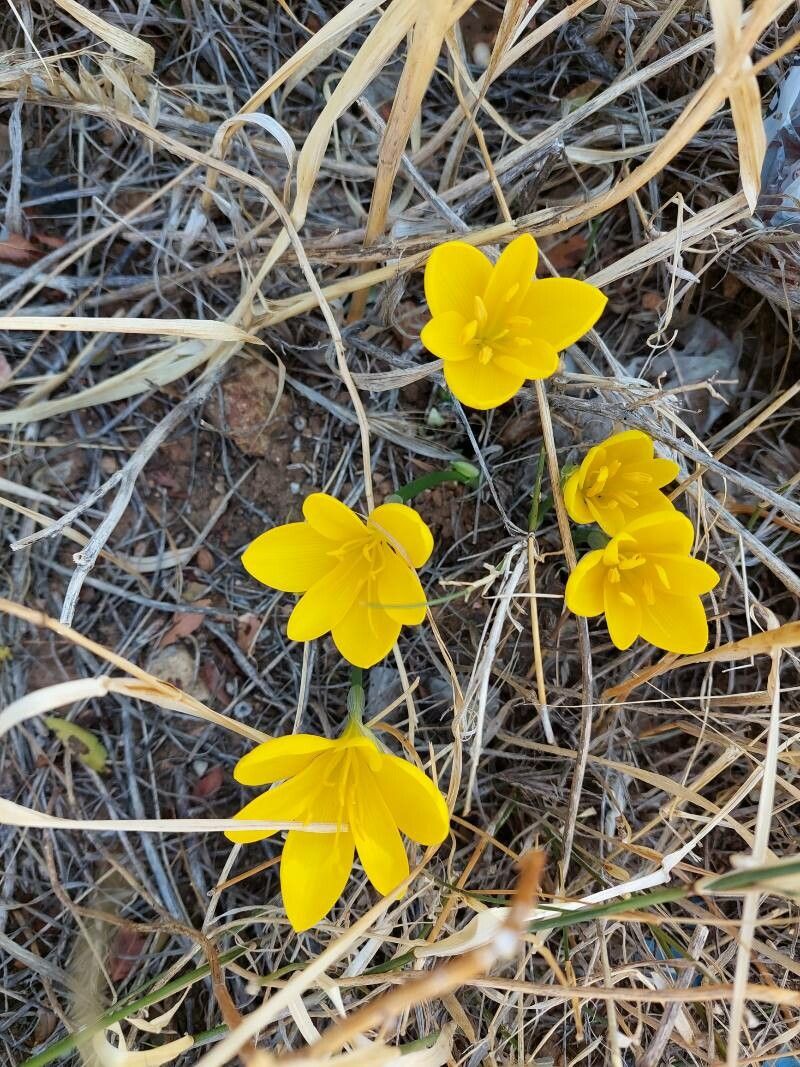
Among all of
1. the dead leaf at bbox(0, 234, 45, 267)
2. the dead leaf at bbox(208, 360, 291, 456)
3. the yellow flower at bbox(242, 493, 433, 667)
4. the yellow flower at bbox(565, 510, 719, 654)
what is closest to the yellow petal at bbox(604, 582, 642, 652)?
the yellow flower at bbox(565, 510, 719, 654)

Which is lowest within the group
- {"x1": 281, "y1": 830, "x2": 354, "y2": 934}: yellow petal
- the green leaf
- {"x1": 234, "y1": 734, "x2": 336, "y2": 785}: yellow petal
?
the green leaf

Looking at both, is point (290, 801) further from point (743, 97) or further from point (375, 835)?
point (743, 97)

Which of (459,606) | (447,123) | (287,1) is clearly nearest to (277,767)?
(459,606)

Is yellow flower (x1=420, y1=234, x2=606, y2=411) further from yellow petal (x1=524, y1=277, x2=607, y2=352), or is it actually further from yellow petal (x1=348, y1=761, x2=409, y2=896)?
yellow petal (x1=348, y1=761, x2=409, y2=896)

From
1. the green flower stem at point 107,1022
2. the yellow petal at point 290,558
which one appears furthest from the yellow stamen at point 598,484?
the green flower stem at point 107,1022

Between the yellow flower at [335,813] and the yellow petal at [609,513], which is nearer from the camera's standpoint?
the yellow flower at [335,813]

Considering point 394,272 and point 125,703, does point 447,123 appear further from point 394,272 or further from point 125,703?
point 125,703

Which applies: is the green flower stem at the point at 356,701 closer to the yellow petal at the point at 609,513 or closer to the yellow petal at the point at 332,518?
the yellow petal at the point at 332,518

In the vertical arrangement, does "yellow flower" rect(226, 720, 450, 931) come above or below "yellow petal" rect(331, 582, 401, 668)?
below
